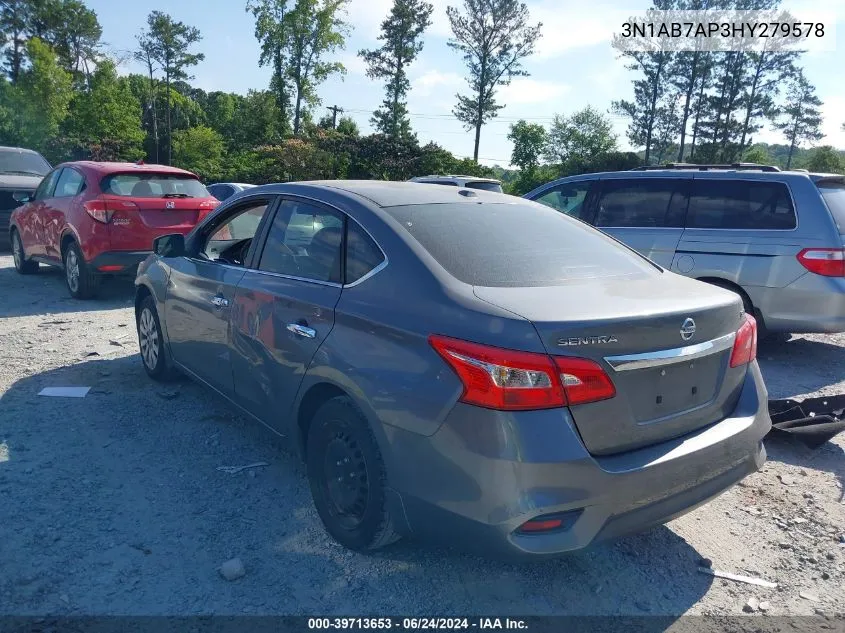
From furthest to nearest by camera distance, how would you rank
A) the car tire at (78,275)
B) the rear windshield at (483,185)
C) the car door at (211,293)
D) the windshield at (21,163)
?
the rear windshield at (483,185), the windshield at (21,163), the car tire at (78,275), the car door at (211,293)

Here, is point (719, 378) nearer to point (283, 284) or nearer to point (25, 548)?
point (283, 284)

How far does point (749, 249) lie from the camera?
643cm

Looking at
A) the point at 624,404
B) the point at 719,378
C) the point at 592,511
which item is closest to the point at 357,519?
the point at 592,511

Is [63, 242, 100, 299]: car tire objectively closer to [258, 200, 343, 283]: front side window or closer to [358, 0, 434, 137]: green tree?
[258, 200, 343, 283]: front side window

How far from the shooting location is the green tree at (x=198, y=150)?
46500 millimetres

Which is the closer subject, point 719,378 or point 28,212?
point 719,378

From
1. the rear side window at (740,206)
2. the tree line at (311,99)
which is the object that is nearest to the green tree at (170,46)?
the tree line at (311,99)

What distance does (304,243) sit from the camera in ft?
11.8

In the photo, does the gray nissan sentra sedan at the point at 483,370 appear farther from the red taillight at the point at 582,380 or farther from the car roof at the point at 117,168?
the car roof at the point at 117,168

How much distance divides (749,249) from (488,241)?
14.1 feet

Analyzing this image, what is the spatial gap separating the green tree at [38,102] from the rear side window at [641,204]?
37.8 meters

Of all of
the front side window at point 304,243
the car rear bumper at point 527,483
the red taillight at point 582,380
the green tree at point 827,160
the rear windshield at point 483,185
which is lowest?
the car rear bumper at point 527,483

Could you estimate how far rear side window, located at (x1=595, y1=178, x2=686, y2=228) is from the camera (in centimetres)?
707

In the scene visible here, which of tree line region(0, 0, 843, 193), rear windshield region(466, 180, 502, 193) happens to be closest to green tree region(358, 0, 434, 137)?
tree line region(0, 0, 843, 193)
